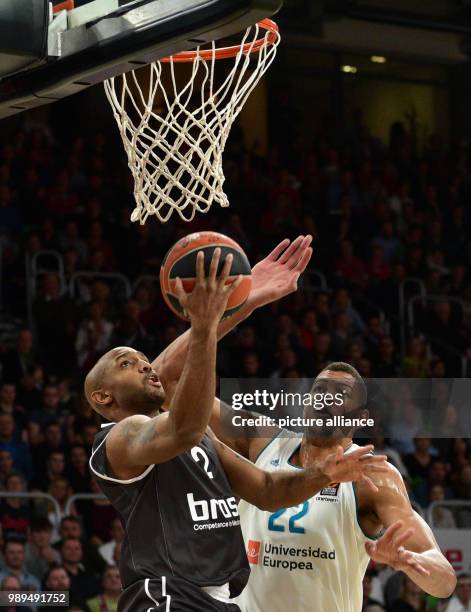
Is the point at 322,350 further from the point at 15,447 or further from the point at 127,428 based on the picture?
the point at 127,428

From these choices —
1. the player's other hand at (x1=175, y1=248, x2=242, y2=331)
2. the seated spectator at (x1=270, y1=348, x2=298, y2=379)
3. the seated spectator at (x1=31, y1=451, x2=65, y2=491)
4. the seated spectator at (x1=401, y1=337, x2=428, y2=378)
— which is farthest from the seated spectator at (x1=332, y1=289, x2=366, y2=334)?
the player's other hand at (x1=175, y1=248, x2=242, y2=331)

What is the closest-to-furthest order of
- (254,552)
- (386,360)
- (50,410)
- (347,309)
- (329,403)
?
(254,552), (329,403), (50,410), (386,360), (347,309)

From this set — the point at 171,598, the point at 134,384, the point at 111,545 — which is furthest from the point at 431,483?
the point at 171,598

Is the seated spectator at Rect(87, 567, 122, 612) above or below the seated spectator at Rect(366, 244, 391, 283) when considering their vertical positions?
below

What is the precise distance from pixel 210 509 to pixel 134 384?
48 centimetres

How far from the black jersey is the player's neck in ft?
2.56

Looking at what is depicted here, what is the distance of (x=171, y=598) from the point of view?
366 centimetres

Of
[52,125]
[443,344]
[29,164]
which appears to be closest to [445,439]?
[443,344]

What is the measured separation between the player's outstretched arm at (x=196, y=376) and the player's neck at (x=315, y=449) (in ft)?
3.93

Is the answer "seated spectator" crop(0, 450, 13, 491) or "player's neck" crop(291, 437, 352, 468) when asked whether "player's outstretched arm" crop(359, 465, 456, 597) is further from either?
"seated spectator" crop(0, 450, 13, 491)

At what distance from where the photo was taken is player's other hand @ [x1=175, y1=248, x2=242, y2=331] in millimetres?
3342

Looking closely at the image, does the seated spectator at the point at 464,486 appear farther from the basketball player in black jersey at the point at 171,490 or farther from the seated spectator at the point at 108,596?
the basketball player in black jersey at the point at 171,490

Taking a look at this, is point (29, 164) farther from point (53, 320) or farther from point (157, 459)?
point (157, 459)

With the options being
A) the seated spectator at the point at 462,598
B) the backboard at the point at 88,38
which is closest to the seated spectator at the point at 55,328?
the seated spectator at the point at 462,598
